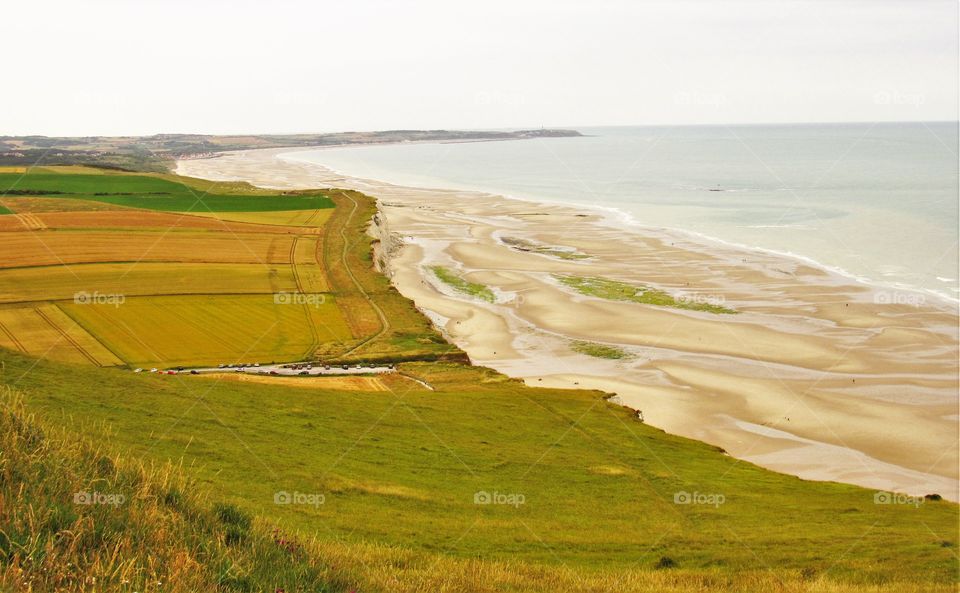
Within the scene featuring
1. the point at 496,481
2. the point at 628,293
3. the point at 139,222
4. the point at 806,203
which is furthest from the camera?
the point at 806,203

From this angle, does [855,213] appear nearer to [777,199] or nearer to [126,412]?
[777,199]

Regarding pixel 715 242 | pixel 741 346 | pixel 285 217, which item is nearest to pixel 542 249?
pixel 715 242

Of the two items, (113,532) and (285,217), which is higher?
(285,217)

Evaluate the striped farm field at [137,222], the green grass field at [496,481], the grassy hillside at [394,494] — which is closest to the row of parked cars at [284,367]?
the grassy hillside at [394,494]

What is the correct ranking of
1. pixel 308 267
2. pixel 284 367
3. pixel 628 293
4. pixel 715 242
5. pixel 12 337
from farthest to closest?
pixel 715 242
pixel 308 267
pixel 628 293
pixel 284 367
pixel 12 337

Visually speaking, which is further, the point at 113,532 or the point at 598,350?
the point at 598,350

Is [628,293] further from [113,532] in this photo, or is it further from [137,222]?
[113,532]

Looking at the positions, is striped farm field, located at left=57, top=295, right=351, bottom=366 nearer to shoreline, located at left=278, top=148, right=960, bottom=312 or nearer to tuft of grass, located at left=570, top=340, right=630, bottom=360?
tuft of grass, located at left=570, top=340, right=630, bottom=360
